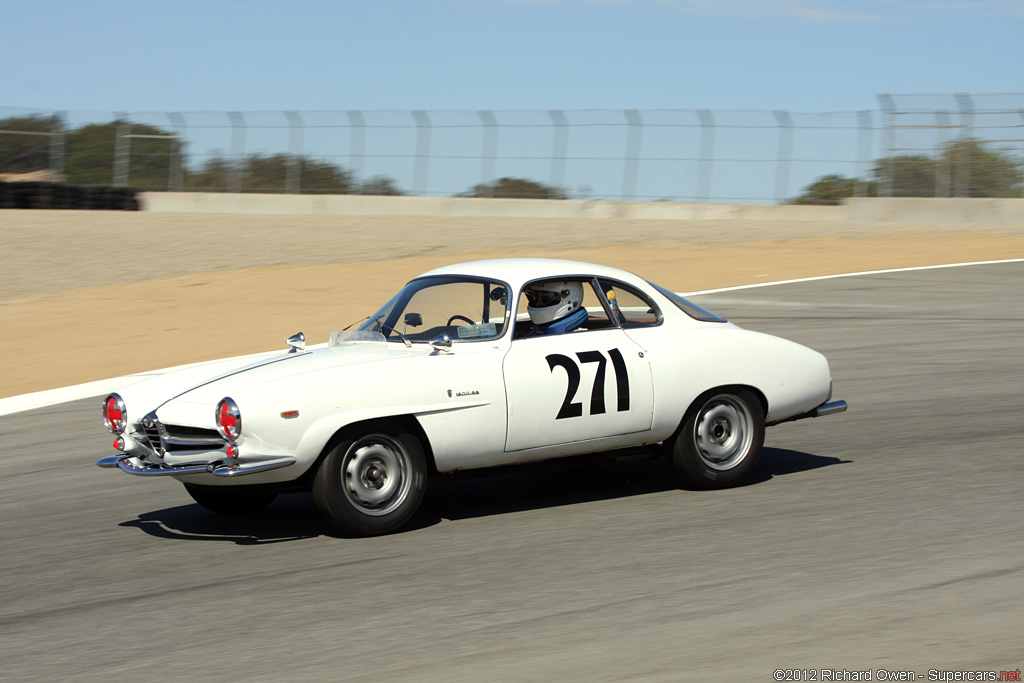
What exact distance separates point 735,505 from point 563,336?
1.37m

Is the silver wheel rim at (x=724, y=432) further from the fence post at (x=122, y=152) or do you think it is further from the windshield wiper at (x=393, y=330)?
the fence post at (x=122, y=152)

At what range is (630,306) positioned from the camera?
650 centimetres

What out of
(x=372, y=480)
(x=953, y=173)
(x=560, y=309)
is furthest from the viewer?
(x=953, y=173)

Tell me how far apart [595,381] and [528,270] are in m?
0.79

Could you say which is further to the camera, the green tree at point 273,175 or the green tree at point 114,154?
the green tree at point 114,154

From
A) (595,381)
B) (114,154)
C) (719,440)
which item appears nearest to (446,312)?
(595,381)

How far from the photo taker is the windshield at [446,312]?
607 cm

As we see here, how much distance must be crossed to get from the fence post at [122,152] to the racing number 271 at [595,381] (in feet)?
118

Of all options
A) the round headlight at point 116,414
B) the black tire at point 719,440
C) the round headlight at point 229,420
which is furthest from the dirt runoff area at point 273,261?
the black tire at point 719,440

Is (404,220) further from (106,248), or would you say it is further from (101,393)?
(101,393)

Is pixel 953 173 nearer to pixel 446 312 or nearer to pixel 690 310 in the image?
pixel 690 310

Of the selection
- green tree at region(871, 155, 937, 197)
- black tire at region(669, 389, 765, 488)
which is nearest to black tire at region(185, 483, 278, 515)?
black tire at region(669, 389, 765, 488)

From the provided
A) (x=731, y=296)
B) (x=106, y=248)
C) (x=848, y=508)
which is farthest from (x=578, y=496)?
(x=106, y=248)

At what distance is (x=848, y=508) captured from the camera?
6.00 metres
